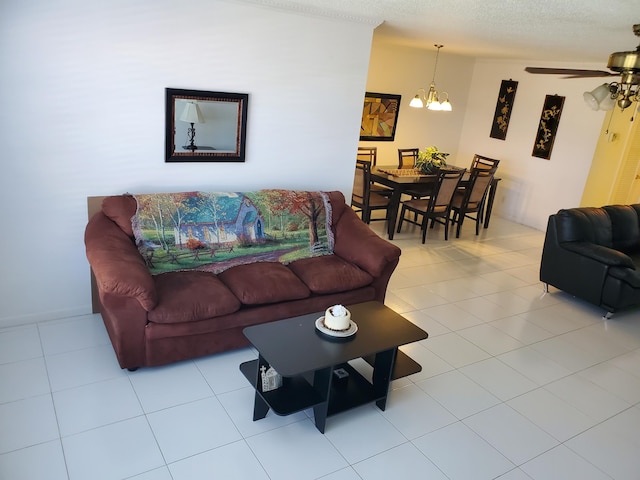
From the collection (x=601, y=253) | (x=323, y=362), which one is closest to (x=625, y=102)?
(x=601, y=253)

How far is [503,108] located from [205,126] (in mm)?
5073

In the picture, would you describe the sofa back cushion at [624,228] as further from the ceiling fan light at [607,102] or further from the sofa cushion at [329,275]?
the sofa cushion at [329,275]

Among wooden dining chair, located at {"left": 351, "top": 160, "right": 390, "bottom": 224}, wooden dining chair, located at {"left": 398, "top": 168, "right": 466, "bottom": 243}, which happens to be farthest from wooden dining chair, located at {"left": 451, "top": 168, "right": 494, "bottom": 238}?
wooden dining chair, located at {"left": 351, "top": 160, "right": 390, "bottom": 224}

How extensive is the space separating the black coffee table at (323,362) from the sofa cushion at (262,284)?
46 cm

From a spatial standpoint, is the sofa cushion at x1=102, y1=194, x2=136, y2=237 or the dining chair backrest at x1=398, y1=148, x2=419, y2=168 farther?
the dining chair backrest at x1=398, y1=148, x2=419, y2=168

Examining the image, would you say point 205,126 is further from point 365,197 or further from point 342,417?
point 365,197

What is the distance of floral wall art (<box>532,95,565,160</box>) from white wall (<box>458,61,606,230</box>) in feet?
0.20

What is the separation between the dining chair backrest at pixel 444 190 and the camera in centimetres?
560

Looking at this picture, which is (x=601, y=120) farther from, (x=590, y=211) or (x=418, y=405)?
(x=418, y=405)

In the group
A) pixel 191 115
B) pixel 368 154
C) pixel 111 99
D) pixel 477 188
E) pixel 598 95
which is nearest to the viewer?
pixel 598 95

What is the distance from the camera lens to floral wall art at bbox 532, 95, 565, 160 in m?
6.44

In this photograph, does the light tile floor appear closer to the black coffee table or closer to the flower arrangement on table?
the black coffee table

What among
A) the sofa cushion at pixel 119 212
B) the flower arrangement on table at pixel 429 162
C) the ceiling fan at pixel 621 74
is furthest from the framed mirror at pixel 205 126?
the flower arrangement on table at pixel 429 162

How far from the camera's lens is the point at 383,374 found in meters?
2.70
